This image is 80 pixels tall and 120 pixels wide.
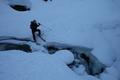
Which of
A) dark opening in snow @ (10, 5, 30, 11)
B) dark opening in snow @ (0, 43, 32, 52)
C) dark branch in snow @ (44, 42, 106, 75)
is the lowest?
dark branch in snow @ (44, 42, 106, 75)

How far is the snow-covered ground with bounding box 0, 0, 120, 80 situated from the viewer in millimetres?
7887

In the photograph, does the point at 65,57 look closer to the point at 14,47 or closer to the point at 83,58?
the point at 83,58

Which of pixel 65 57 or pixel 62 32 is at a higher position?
pixel 62 32

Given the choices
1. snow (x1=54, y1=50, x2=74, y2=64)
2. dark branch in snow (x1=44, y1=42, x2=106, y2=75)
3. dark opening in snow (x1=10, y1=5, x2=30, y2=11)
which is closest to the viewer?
snow (x1=54, y1=50, x2=74, y2=64)

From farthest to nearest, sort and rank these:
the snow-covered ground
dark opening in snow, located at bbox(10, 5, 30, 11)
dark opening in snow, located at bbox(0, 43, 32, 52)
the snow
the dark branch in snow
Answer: dark opening in snow, located at bbox(10, 5, 30, 11), dark opening in snow, located at bbox(0, 43, 32, 52), the dark branch in snow, the snow, the snow-covered ground

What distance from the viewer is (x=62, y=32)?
1250 centimetres

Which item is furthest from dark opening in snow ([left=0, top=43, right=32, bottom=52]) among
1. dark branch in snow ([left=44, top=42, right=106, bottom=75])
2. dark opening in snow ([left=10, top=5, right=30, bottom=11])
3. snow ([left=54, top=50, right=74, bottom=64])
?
dark opening in snow ([left=10, top=5, right=30, bottom=11])

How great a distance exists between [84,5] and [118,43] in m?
6.05

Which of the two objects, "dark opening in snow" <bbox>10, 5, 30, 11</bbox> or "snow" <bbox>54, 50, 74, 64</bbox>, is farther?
"dark opening in snow" <bbox>10, 5, 30, 11</bbox>

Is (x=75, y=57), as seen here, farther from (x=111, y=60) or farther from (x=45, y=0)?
(x=45, y=0)

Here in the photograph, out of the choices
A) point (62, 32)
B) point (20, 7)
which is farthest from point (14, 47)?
point (20, 7)

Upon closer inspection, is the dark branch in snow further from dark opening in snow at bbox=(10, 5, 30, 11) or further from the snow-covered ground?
dark opening in snow at bbox=(10, 5, 30, 11)

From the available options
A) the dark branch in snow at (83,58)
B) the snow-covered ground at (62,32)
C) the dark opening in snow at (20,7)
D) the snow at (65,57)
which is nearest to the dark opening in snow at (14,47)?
the snow-covered ground at (62,32)

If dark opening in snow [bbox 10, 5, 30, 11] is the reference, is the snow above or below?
below
